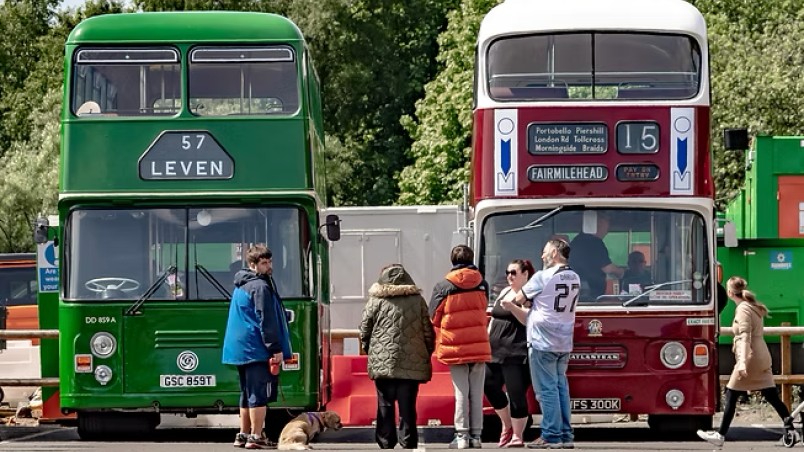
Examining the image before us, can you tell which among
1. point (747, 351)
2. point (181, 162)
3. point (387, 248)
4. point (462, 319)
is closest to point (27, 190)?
point (387, 248)

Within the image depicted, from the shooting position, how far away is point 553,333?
16.0 metres

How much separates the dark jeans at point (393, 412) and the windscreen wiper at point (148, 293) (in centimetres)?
288

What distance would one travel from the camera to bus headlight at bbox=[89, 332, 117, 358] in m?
17.9

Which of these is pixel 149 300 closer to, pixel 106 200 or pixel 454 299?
pixel 106 200

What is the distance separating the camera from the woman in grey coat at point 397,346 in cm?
1600

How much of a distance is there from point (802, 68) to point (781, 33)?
4353mm

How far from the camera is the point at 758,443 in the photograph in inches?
718

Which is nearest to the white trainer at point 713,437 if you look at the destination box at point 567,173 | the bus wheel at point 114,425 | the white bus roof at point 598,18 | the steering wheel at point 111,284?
the destination box at point 567,173

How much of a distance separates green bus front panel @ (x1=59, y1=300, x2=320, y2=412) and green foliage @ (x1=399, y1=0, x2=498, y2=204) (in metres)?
30.2

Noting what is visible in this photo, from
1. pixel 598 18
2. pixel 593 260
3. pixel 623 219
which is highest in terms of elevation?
pixel 598 18

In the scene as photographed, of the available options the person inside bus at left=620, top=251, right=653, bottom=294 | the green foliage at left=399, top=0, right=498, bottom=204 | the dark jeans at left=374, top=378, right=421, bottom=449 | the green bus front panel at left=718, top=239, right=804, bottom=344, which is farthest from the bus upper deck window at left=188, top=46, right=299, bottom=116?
the green foliage at left=399, top=0, right=498, bottom=204

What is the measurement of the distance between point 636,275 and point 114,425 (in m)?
5.73

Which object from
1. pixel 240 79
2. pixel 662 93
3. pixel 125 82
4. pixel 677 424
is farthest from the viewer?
pixel 677 424

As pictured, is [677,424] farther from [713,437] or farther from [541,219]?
[541,219]
